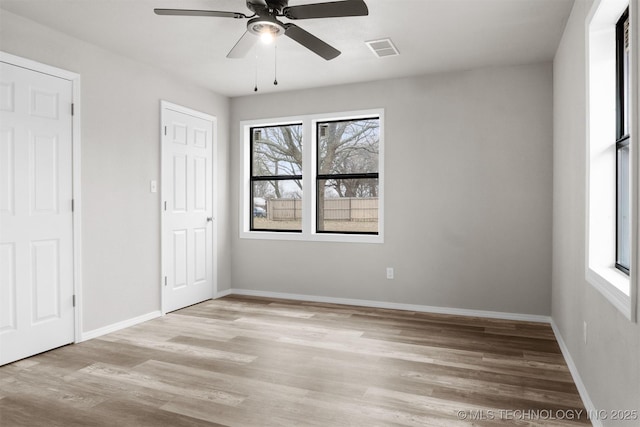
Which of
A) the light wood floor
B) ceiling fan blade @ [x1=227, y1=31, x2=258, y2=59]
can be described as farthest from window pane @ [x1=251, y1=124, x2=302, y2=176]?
ceiling fan blade @ [x1=227, y1=31, x2=258, y2=59]

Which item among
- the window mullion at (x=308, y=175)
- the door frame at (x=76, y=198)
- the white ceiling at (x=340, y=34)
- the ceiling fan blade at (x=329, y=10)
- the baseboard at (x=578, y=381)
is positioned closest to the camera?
the baseboard at (x=578, y=381)

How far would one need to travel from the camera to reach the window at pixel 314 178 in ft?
16.2

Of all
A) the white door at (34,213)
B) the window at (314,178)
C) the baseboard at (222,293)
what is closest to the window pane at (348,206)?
the window at (314,178)

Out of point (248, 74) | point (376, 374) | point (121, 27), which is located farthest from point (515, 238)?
point (121, 27)

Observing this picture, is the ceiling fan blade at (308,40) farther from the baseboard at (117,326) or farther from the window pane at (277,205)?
the baseboard at (117,326)

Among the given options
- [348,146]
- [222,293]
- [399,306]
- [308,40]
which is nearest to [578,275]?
[399,306]

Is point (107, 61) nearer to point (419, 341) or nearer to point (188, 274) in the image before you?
point (188, 274)

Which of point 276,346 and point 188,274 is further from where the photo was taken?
point 188,274

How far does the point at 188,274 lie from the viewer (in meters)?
4.84

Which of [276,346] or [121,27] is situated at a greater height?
[121,27]

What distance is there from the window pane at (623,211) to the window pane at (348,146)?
286 cm

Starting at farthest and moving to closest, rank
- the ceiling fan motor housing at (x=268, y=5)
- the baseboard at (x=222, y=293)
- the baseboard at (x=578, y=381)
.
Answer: the baseboard at (x=222, y=293), the ceiling fan motor housing at (x=268, y=5), the baseboard at (x=578, y=381)

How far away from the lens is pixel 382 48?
12.2ft

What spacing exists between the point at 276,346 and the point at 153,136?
7.94 ft
